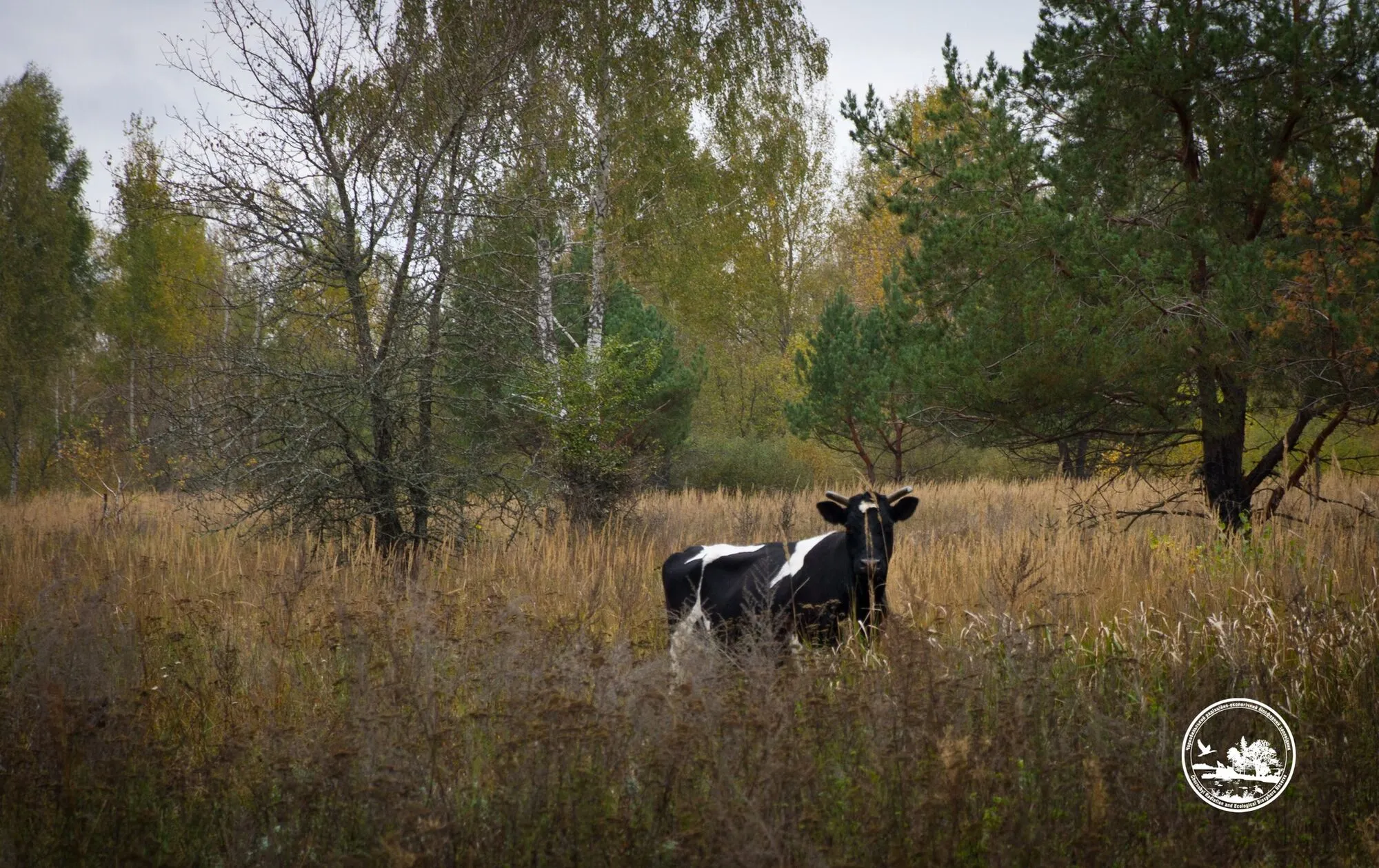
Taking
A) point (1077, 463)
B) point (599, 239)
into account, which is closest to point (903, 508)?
point (599, 239)

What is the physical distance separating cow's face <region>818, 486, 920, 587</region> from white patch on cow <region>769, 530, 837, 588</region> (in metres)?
0.19

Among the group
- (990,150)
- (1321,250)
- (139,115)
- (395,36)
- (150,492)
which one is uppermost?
(139,115)

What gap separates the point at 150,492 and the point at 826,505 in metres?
17.0

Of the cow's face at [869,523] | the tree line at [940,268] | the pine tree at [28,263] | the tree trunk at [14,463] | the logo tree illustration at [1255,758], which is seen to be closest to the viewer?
the logo tree illustration at [1255,758]

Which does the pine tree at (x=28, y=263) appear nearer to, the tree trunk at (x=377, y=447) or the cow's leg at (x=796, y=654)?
the tree trunk at (x=377, y=447)

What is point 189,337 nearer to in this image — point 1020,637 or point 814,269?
point 814,269

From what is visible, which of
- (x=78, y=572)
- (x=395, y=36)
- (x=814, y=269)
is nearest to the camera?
(x=78, y=572)

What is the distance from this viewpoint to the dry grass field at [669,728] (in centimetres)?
260

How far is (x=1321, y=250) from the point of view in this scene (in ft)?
21.7

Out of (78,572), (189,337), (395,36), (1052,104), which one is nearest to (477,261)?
(395,36)

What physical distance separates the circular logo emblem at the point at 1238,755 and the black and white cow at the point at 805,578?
146 centimetres

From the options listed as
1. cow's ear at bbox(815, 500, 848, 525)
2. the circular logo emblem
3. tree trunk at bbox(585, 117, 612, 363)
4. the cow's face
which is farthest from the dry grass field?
tree trunk at bbox(585, 117, 612, 363)

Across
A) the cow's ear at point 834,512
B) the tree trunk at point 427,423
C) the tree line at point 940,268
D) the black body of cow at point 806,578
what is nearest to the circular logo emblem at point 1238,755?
the black body of cow at point 806,578

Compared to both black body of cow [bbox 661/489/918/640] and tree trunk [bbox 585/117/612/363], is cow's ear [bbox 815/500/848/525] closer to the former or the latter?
black body of cow [bbox 661/489/918/640]
